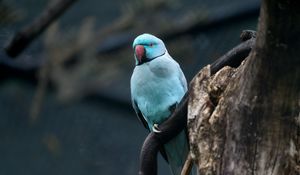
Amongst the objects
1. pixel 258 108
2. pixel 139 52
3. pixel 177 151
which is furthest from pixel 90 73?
pixel 258 108

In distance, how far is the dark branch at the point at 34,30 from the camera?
2.33m

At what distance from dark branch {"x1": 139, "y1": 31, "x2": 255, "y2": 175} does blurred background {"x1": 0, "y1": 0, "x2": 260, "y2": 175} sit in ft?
2.60

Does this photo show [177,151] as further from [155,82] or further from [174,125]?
[174,125]

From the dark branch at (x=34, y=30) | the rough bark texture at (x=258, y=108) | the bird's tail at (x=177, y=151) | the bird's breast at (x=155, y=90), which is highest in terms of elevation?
the dark branch at (x=34, y=30)

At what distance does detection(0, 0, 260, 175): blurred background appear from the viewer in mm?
2521

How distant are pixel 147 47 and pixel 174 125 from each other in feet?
2.33

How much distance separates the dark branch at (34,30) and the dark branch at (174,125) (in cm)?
85

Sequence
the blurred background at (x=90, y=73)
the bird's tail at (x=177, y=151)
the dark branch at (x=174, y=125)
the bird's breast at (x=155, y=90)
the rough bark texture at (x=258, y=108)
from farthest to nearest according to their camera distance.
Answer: the blurred background at (x=90, y=73)
the bird's breast at (x=155, y=90)
the bird's tail at (x=177, y=151)
the dark branch at (x=174, y=125)
the rough bark texture at (x=258, y=108)

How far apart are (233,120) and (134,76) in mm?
943

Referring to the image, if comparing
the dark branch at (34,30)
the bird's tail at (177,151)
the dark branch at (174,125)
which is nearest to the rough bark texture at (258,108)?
the dark branch at (174,125)

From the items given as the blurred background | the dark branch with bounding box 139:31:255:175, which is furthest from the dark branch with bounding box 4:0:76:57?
the dark branch with bounding box 139:31:255:175

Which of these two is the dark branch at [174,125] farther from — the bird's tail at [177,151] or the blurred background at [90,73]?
the blurred background at [90,73]

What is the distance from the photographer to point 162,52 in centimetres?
233

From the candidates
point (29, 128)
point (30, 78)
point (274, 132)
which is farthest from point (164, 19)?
point (274, 132)
